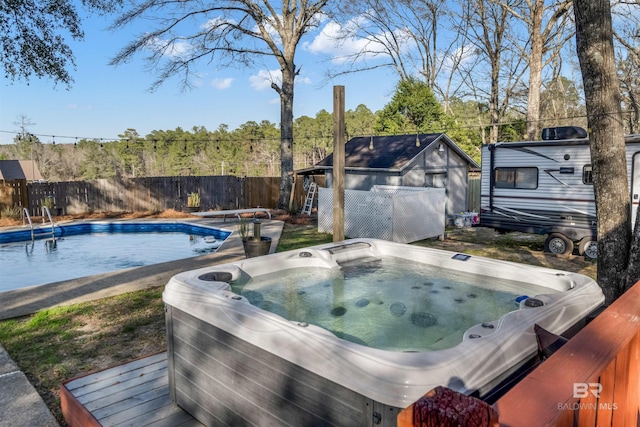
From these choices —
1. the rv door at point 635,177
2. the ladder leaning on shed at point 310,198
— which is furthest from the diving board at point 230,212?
the rv door at point 635,177

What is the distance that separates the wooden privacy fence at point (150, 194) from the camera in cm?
1462

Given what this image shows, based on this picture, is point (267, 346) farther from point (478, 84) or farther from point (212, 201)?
point (478, 84)

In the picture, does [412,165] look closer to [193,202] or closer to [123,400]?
[193,202]

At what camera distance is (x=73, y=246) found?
11070 mm

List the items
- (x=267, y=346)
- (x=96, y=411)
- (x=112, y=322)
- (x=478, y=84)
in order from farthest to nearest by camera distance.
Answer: (x=478, y=84) < (x=112, y=322) < (x=96, y=411) < (x=267, y=346)

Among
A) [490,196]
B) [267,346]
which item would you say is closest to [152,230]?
[490,196]

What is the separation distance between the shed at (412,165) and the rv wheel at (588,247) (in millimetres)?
5116

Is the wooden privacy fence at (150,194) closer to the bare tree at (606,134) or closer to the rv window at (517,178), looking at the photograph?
the rv window at (517,178)

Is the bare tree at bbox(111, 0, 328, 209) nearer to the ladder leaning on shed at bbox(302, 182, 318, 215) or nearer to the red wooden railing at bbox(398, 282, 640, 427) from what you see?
the ladder leaning on shed at bbox(302, 182, 318, 215)

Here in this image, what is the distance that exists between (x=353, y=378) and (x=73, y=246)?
11.4 meters

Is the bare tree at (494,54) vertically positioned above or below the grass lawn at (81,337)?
above

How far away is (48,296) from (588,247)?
29.9 feet

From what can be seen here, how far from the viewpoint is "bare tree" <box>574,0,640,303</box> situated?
4.12 meters

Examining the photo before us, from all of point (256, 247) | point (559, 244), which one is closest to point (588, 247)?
point (559, 244)
